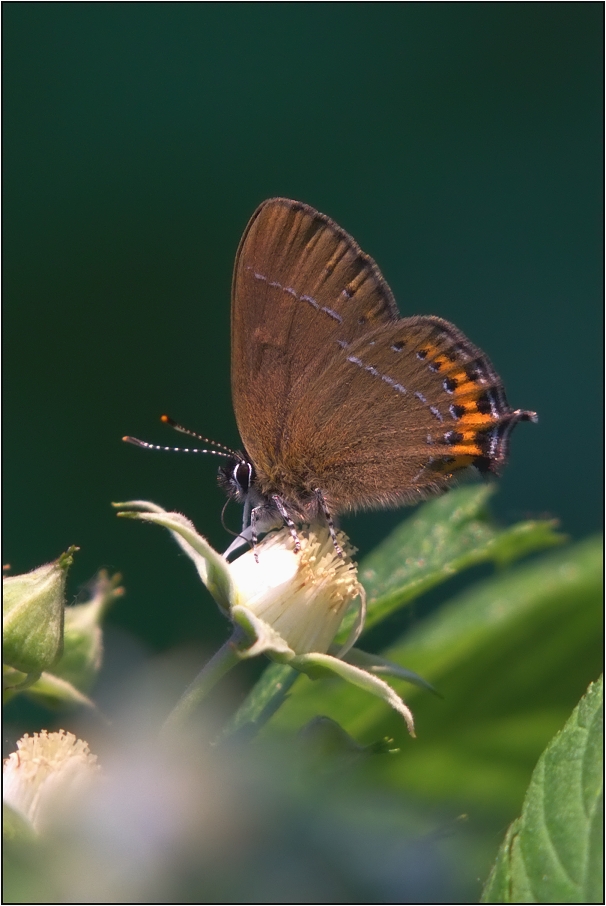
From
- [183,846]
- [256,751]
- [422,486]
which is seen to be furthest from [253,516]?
[183,846]

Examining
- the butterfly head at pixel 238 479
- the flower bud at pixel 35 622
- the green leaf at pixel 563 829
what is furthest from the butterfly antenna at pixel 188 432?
the green leaf at pixel 563 829

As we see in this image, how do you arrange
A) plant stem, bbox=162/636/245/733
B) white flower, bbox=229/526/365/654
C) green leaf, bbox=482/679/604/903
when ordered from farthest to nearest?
white flower, bbox=229/526/365/654 < plant stem, bbox=162/636/245/733 < green leaf, bbox=482/679/604/903

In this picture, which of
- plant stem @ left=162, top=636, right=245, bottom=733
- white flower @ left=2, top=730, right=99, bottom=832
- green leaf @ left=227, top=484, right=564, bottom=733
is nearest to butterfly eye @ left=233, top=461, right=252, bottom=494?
green leaf @ left=227, top=484, right=564, bottom=733

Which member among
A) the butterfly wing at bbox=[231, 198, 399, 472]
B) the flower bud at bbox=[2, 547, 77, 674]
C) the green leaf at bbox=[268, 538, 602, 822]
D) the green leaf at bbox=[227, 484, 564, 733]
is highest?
the butterfly wing at bbox=[231, 198, 399, 472]

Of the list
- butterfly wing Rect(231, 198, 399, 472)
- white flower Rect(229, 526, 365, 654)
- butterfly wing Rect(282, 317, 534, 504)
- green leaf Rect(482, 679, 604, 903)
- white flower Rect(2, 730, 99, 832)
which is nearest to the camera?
green leaf Rect(482, 679, 604, 903)

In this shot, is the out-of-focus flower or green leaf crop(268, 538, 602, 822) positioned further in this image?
green leaf crop(268, 538, 602, 822)

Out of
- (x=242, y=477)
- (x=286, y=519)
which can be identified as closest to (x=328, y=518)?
(x=286, y=519)

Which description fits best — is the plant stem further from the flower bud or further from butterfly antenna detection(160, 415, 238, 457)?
butterfly antenna detection(160, 415, 238, 457)

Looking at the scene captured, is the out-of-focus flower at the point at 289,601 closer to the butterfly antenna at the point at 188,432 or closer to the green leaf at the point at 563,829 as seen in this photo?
the green leaf at the point at 563,829
